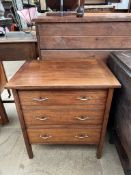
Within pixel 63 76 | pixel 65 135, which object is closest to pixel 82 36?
pixel 63 76

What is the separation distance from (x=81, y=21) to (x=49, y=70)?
20.0 inches

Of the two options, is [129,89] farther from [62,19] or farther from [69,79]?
[62,19]

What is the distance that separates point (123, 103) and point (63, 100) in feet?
1.46

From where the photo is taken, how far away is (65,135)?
47.4 inches

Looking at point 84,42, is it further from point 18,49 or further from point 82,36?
point 18,49

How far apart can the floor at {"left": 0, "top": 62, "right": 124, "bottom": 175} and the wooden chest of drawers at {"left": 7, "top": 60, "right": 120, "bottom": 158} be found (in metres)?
0.17

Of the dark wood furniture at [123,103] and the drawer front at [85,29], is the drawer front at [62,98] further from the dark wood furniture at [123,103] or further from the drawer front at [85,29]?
the drawer front at [85,29]

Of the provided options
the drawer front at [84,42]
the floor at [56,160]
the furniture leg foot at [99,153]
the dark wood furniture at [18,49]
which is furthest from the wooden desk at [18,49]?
the furniture leg foot at [99,153]

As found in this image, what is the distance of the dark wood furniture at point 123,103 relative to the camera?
989 mm

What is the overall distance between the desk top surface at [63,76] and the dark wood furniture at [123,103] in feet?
0.26

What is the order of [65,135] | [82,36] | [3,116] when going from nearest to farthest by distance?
[65,135] → [82,36] → [3,116]

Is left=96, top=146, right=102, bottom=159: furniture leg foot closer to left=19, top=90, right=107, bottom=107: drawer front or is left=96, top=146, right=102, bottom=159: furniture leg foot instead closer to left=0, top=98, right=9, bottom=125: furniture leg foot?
Result: left=19, top=90, right=107, bottom=107: drawer front

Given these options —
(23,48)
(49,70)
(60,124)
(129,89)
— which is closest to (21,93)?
(49,70)

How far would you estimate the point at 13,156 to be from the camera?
4.54 ft
